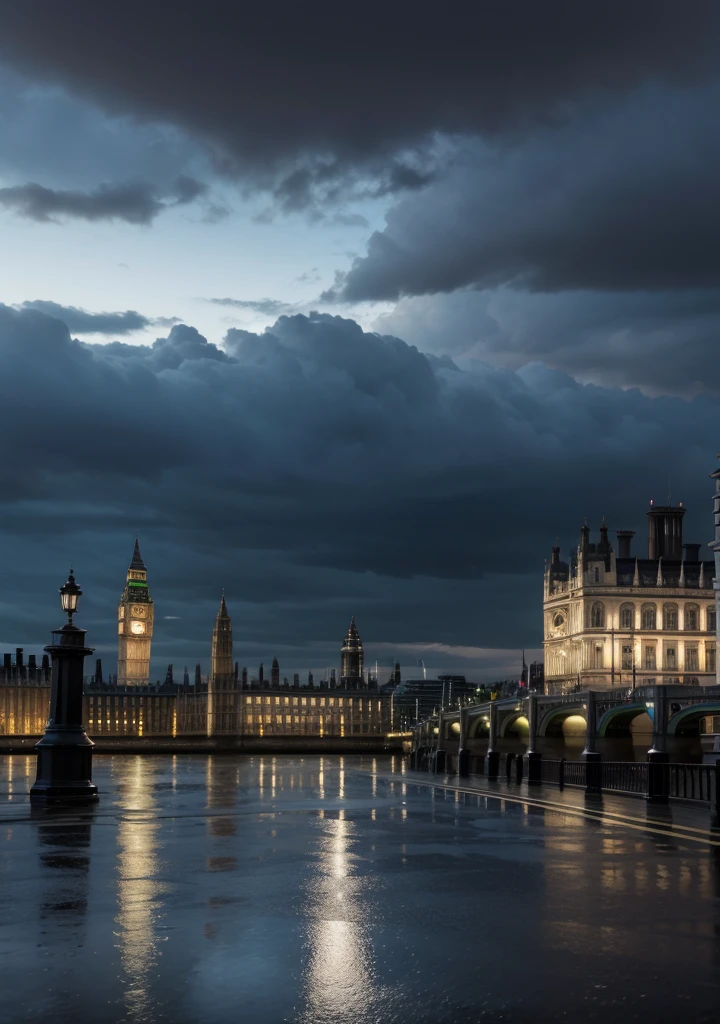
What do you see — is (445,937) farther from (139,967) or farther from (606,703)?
(606,703)

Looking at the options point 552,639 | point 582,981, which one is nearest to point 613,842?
point 582,981

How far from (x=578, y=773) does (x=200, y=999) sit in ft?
140

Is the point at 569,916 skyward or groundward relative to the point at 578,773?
skyward

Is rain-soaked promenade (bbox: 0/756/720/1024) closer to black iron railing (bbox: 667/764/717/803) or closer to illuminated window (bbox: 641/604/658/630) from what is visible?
black iron railing (bbox: 667/764/717/803)

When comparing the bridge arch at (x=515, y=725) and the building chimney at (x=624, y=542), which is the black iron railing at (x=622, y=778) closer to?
the bridge arch at (x=515, y=725)

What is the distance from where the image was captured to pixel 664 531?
17125 centimetres

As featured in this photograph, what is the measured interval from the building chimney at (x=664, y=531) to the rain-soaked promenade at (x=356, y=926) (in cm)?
15272

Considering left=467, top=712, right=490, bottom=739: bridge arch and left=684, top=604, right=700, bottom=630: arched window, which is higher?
left=684, top=604, right=700, bottom=630: arched window

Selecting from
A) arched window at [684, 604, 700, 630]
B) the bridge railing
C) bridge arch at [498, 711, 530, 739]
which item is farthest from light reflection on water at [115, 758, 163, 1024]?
arched window at [684, 604, 700, 630]

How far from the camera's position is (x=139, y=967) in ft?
32.2

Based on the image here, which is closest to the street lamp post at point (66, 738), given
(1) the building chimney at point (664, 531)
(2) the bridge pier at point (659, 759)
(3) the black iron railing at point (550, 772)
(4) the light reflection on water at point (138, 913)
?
(4) the light reflection on water at point (138, 913)

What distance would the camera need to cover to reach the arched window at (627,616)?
15338 centimetres

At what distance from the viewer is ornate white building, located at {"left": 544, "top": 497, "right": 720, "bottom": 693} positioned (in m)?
151

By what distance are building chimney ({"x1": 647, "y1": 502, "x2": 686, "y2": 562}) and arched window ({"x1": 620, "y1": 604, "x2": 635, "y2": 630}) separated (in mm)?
18758
